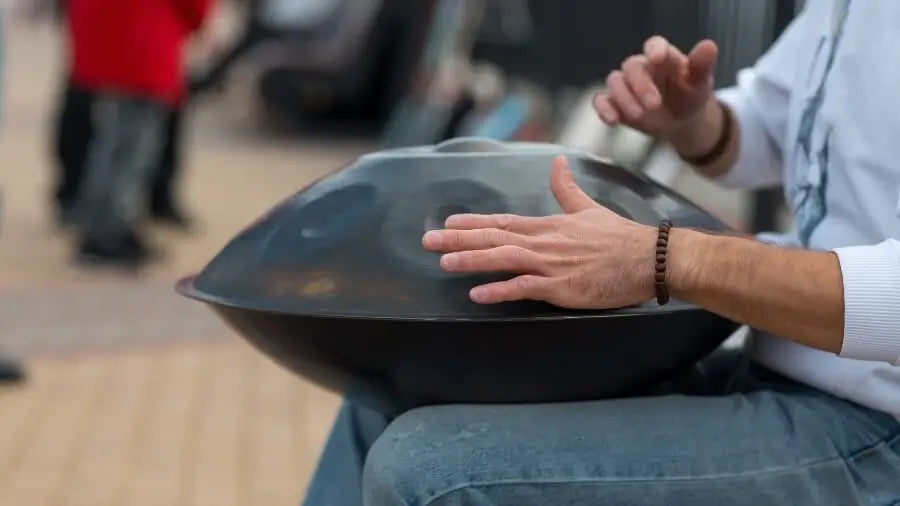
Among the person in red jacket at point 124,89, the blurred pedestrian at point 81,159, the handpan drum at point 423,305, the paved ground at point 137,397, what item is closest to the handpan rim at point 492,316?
the handpan drum at point 423,305

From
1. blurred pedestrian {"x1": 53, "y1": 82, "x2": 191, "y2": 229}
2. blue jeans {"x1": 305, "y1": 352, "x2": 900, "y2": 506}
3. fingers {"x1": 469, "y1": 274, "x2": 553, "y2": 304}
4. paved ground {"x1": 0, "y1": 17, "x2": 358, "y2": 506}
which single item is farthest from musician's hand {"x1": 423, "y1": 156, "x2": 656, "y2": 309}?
blurred pedestrian {"x1": 53, "y1": 82, "x2": 191, "y2": 229}

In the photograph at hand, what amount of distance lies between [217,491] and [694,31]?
9.23ft

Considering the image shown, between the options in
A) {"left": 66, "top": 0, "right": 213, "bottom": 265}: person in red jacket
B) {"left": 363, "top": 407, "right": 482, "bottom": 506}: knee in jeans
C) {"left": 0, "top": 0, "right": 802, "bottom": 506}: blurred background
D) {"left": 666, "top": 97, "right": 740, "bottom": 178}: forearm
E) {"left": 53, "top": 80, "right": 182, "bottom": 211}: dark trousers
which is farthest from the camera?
{"left": 53, "top": 80, "right": 182, "bottom": 211}: dark trousers

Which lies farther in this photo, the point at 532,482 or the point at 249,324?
the point at 249,324

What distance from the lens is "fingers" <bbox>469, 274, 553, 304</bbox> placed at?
133cm

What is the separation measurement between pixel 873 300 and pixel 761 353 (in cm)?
34

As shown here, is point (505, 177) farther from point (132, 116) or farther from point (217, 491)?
point (132, 116)

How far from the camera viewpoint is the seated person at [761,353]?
133 cm

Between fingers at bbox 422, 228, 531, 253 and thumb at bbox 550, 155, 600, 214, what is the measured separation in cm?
9

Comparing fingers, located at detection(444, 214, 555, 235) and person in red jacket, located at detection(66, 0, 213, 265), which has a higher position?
fingers, located at detection(444, 214, 555, 235)

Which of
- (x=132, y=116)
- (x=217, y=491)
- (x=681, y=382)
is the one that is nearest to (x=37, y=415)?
(x=217, y=491)

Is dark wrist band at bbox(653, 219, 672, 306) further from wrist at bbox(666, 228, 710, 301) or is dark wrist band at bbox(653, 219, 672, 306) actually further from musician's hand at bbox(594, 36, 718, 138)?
musician's hand at bbox(594, 36, 718, 138)

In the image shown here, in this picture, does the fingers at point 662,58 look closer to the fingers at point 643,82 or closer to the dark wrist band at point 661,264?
the fingers at point 643,82

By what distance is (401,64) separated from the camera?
31.7 feet
